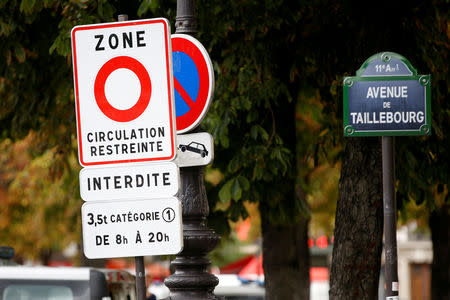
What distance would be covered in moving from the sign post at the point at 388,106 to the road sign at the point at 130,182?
2.51 m

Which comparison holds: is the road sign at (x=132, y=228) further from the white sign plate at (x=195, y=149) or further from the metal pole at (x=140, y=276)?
the white sign plate at (x=195, y=149)

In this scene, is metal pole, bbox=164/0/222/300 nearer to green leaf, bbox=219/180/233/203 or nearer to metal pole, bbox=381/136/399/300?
A: metal pole, bbox=381/136/399/300

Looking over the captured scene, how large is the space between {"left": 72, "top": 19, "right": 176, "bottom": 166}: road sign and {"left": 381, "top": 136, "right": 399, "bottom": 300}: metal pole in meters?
2.47

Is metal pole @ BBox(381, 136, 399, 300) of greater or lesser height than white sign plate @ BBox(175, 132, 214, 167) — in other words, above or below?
below

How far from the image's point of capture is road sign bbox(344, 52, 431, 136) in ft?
22.7

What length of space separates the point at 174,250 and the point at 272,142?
5364 millimetres

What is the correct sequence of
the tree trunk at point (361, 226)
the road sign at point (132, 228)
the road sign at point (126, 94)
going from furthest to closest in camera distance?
the tree trunk at point (361, 226) → the road sign at point (126, 94) → the road sign at point (132, 228)

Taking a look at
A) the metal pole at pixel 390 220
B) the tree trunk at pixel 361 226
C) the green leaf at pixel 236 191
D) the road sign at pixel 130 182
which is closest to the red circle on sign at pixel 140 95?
the road sign at pixel 130 182

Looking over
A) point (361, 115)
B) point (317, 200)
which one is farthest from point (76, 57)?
point (317, 200)

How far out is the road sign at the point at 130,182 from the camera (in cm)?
469

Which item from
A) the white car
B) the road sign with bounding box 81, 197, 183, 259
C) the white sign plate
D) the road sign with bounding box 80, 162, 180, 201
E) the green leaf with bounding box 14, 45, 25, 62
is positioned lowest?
the white car

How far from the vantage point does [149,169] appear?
4.71m

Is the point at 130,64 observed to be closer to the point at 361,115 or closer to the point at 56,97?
the point at 361,115

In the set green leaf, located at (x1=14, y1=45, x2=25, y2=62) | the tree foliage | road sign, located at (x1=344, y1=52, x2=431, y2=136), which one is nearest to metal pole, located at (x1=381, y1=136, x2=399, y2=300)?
road sign, located at (x1=344, y1=52, x2=431, y2=136)
